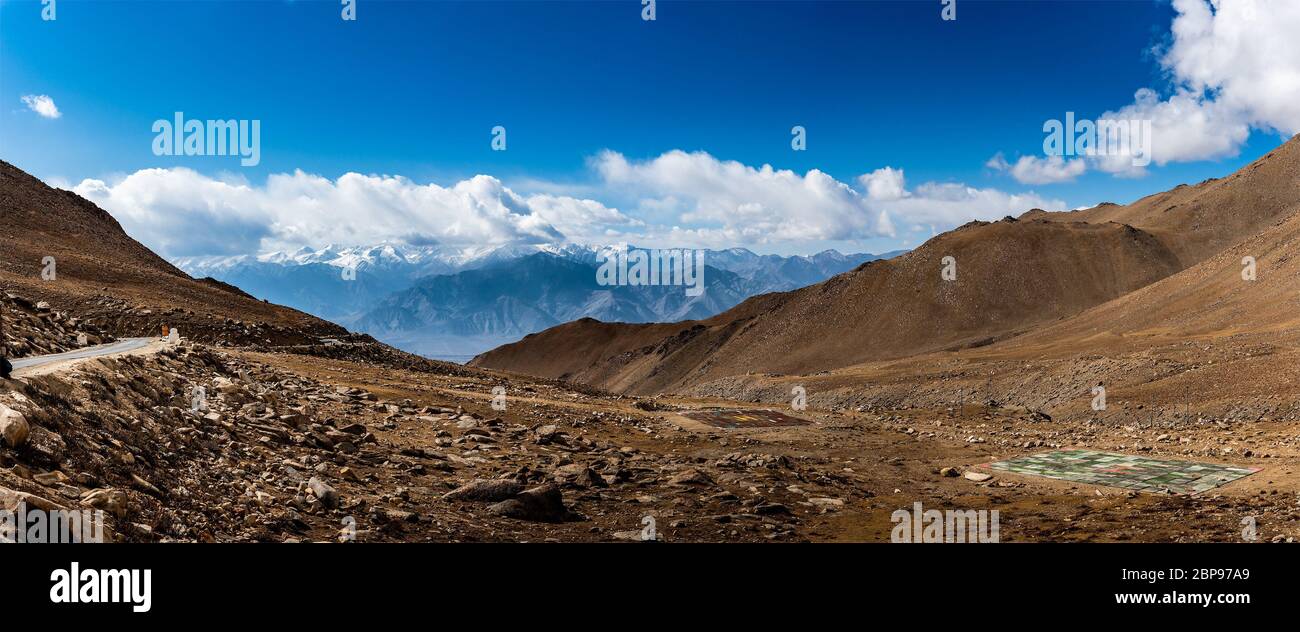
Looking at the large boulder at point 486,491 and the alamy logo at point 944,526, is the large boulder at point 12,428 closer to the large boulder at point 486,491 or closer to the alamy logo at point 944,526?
the large boulder at point 486,491

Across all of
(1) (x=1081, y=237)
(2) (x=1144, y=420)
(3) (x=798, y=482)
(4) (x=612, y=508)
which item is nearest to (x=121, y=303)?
(4) (x=612, y=508)

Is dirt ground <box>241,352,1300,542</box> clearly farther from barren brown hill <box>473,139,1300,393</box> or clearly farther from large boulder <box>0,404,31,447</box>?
barren brown hill <box>473,139,1300,393</box>

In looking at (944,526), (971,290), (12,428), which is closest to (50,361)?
(12,428)

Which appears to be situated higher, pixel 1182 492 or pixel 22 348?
pixel 22 348

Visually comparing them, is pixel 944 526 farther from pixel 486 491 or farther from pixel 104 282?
pixel 104 282

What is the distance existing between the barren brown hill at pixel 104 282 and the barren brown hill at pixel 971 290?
7447 cm

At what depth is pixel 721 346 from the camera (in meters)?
134

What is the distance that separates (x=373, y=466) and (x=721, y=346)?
11908 centimetres

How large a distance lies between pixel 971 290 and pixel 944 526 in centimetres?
11873

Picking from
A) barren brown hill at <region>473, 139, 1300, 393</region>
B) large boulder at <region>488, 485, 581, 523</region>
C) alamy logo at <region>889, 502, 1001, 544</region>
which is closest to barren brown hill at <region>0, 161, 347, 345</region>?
large boulder at <region>488, 485, 581, 523</region>

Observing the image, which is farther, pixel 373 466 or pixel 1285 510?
pixel 373 466

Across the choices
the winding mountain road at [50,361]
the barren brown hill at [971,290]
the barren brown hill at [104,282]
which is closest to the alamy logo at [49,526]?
the winding mountain road at [50,361]

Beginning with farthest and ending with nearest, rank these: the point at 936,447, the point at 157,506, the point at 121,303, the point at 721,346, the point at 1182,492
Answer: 1. the point at 721,346
2. the point at 121,303
3. the point at 936,447
4. the point at 1182,492
5. the point at 157,506
